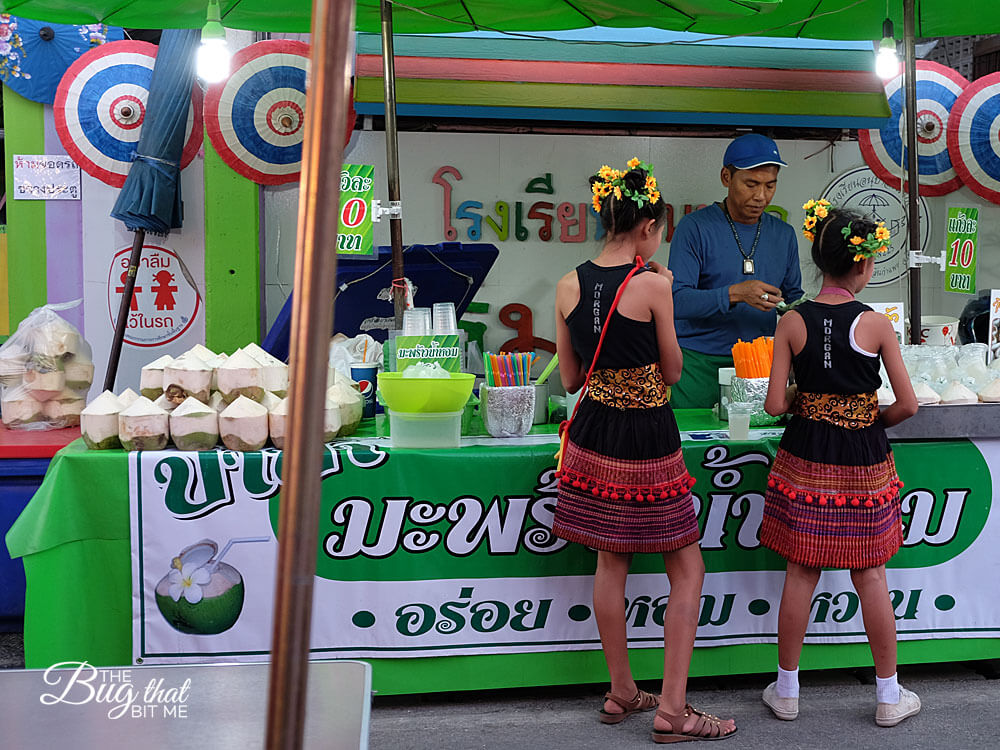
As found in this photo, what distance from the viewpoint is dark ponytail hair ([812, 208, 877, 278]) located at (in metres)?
2.76

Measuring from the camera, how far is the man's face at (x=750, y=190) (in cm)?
405

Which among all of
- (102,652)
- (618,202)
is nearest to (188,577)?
(102,652)

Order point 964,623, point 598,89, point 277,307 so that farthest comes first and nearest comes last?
point 277,307 < point 598,89 < point 964,623

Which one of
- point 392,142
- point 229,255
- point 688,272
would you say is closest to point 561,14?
point 392,142

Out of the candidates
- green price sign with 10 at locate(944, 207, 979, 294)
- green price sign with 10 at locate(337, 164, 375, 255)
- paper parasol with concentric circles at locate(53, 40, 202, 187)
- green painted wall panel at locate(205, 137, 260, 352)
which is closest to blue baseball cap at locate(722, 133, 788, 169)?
green price sign with 10 at locate(944, 207, 979, 294)

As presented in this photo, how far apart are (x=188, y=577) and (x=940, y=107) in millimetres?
5361

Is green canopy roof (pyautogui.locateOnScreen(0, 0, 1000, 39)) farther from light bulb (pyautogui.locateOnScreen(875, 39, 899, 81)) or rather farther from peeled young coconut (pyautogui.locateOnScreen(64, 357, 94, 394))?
peeled young coconut (pyautogui.locateOnScreen(64, 357, 94, 394))

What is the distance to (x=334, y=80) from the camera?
504 mm

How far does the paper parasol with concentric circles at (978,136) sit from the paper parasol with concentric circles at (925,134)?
0.21 ft

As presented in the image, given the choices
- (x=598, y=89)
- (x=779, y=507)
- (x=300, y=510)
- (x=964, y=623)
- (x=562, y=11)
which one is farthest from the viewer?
(x=598, y=89)

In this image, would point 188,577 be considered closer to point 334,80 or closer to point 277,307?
point 334,80

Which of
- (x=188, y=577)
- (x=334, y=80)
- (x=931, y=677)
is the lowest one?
(x=931, y=677)

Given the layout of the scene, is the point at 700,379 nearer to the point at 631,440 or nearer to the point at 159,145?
the point at 631,440

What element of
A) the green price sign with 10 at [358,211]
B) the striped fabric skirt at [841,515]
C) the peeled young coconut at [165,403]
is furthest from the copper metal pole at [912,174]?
the peeled young coconut at [165,403]
